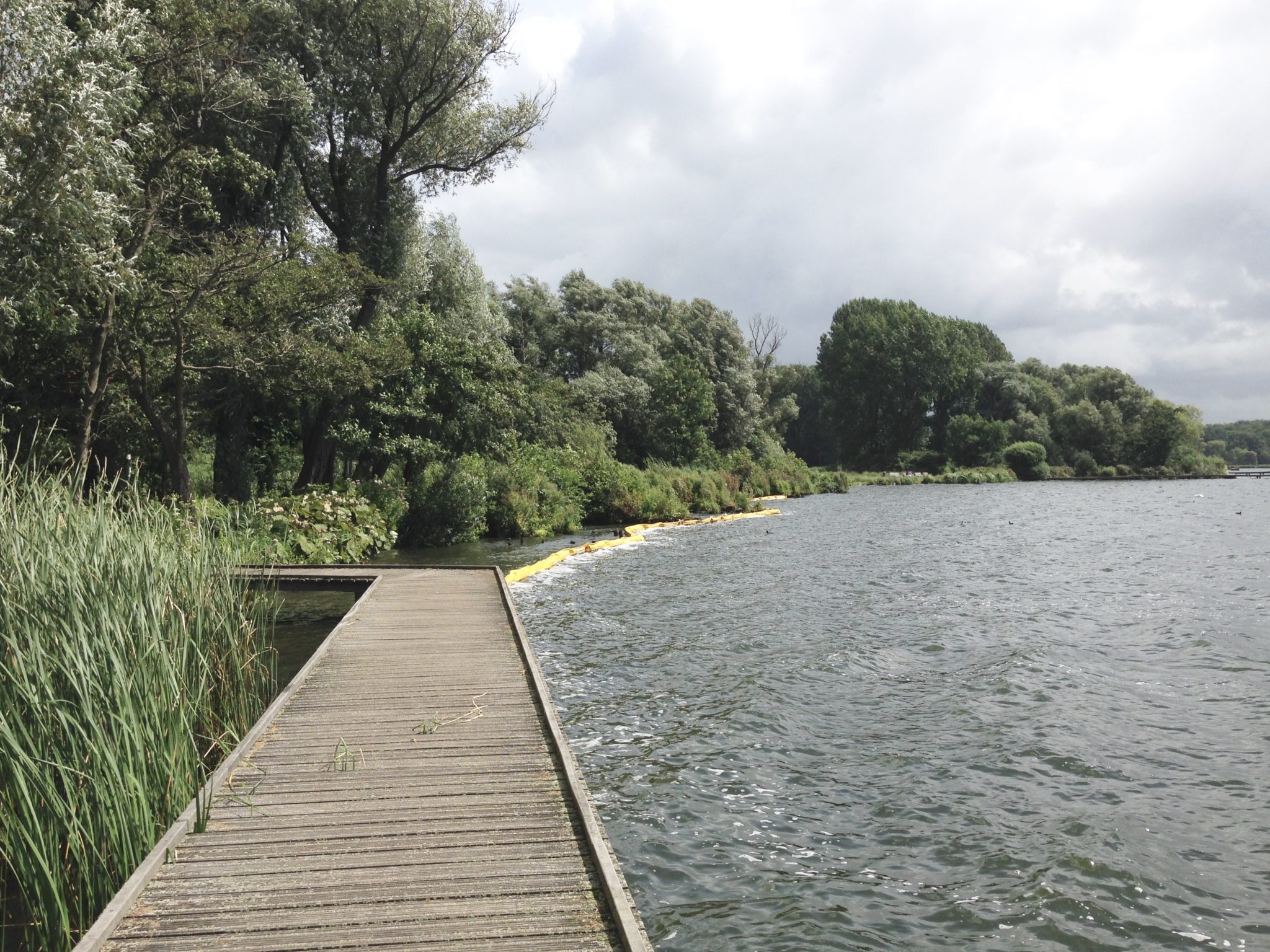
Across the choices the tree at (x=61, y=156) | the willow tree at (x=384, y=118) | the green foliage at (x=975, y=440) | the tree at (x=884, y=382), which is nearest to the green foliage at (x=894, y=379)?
the tree at (x=884, y=382)

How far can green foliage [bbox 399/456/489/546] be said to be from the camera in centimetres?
2025

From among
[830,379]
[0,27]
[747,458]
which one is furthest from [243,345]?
[830,379]

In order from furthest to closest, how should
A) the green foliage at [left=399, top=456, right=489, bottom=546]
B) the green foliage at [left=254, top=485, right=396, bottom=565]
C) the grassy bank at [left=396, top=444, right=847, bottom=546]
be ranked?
the grassy bank at [left=396, top=444, right=847, bottom=546] < the green foliage at [left=399, top=456, right=489, bottom=546] < the green foliage at [left=254, top=485, right=396, bottom=565]

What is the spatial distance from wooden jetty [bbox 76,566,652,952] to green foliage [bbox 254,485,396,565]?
889cm

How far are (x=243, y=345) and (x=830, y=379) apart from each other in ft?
238

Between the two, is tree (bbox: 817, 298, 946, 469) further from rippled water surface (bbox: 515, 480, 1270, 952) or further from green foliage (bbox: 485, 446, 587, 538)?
rippled water surface (bbox: 515, 480, 1270, 952)

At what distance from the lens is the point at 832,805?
585 cm

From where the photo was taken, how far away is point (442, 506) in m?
20.3

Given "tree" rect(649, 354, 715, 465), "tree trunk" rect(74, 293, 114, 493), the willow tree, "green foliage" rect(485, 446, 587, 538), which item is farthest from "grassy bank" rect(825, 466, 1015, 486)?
"tree trunk" rect(74, 293, 114, 493)

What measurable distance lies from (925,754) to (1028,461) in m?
69.1

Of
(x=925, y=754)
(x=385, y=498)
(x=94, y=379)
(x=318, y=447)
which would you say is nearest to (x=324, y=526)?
(x=385, y=498)

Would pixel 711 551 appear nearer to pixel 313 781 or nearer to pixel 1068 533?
pixel 1068 533

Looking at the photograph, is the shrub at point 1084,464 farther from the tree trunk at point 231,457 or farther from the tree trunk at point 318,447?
the tree trunk at point 231,457

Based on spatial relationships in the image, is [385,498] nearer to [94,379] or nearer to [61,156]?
[94,379]
